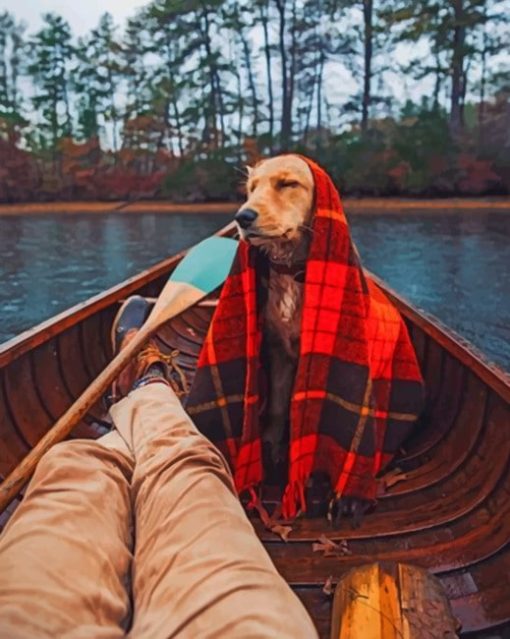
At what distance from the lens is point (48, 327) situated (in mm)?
2924

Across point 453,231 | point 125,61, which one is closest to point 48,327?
point 453,231

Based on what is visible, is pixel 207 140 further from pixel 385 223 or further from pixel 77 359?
pixel 77 359

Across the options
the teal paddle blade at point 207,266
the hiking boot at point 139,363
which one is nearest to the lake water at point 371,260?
the teal paddle blade at point 207,266

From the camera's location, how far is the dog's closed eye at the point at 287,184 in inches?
81.4

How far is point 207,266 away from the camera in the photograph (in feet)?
12.2

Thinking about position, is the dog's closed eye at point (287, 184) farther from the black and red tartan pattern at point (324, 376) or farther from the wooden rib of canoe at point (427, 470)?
the wooden rib of canoe at point (427, 470)

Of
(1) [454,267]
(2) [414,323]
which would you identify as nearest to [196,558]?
(2) [414,323]

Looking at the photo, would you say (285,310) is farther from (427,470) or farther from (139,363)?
(427,470)

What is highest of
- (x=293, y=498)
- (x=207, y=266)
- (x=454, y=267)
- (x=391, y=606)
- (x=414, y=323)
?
(x=207, y=266)

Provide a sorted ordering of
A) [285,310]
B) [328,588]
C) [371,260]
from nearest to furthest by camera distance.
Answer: [328,588], [285,310], [371,260]

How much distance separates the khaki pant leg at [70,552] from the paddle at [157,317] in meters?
0.36

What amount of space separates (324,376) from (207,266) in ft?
5.88

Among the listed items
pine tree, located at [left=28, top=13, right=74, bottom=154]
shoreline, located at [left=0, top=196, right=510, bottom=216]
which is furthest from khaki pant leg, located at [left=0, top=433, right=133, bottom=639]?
pine tree, located at [left=28, top=13, right=74, bottom=154]

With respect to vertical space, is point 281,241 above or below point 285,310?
above
